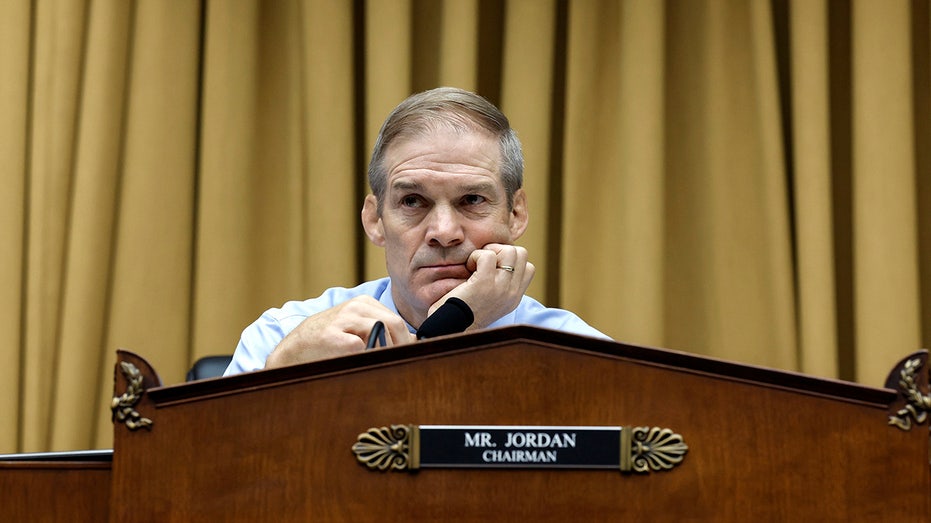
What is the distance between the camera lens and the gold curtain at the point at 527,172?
291cm

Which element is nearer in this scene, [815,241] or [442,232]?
[442,232]

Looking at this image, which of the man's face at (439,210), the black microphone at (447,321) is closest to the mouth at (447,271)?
the man's face at (439,210)

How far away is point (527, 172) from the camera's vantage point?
294cm

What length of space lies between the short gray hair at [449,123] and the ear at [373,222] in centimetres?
5

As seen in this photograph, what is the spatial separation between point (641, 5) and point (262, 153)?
116cm

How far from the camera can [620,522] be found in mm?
997

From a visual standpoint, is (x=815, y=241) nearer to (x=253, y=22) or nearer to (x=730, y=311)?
(x=730, y=311)

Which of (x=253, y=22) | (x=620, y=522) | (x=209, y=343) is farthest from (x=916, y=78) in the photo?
(x=620, y=522)

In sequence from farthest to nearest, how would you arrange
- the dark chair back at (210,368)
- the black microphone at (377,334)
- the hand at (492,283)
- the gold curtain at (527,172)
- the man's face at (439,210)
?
1. the gold curtain at (527,172)
2. the dark chair back at (210,368)
3. the man's face at (439,210)
4. the hand at (492,283)
5. the black microphone at (377,334)

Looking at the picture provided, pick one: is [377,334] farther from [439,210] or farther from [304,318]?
[304,318]

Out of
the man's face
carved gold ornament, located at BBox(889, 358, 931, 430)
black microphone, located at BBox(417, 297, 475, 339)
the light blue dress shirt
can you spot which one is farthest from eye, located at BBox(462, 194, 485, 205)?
carved gold ornament, located at BBox(889, 358, 931, 430)

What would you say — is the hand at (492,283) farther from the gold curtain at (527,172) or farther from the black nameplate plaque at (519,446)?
the gold curtain at (527,172)

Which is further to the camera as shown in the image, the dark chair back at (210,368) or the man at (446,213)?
the dark chair back at (210,368)

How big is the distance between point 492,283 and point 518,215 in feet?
1.11
